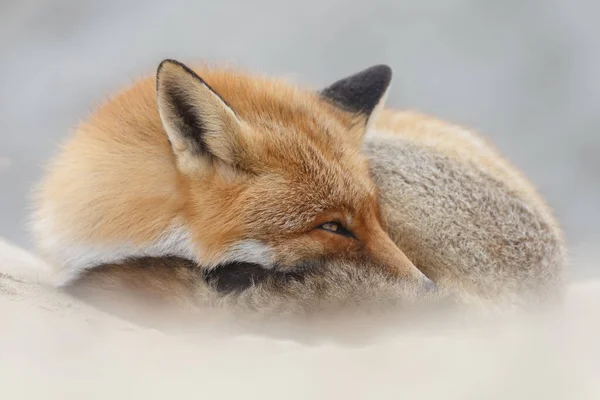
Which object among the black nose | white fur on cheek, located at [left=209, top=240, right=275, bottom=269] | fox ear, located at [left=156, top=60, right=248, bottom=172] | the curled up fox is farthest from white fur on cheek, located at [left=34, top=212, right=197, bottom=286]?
the black nose

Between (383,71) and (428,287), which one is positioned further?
(383,71)

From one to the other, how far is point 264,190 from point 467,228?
2.60ft

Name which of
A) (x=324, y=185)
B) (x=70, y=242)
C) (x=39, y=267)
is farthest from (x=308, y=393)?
(x=39, y=267)

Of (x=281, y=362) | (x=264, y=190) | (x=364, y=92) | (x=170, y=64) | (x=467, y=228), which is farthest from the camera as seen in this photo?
(x=364, y=92)

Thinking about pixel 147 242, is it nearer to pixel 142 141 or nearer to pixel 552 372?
pixel 142 141

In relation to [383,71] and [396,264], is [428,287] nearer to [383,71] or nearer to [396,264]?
[396,264]

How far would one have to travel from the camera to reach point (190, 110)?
2018 mm

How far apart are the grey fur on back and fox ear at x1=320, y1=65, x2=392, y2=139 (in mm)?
189

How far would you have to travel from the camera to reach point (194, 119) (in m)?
2.04

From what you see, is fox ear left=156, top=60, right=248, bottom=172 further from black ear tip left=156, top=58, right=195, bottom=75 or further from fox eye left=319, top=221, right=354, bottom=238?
fox eye left=319, top=221, right=354, bottom=238

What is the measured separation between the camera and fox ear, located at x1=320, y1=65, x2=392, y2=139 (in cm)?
265

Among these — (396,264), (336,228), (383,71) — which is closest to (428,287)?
(396,264)

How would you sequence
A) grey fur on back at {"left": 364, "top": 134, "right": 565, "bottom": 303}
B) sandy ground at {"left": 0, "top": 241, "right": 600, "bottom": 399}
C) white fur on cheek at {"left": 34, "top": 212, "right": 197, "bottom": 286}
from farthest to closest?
1. grey fur on back at {"left": 364, "top": 134, "right": 565, "bottom": 303}
2. white fur on cheek at {"left": 34, "top": 212, "right": 197, "bottom": 286}
3. sandy ground at {"left": 0, "top": 241, "right": 600, "bottom": 399}

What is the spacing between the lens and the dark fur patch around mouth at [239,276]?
1.94 m
